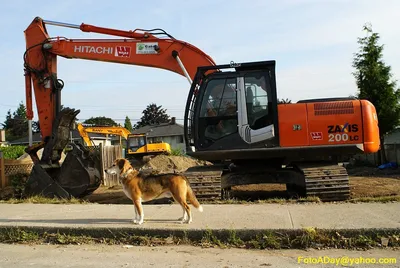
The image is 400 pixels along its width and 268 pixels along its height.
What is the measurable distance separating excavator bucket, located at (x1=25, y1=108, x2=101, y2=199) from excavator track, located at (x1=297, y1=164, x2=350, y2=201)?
550 cm

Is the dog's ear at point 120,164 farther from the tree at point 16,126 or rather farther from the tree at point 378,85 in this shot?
the tree at point 16,126

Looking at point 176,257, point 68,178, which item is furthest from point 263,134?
point 68,178

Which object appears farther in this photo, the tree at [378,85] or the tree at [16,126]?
the tree at [16,126]

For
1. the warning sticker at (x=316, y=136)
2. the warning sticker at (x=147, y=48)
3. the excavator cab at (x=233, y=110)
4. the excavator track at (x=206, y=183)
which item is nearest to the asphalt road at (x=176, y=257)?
the excavator track at (x=206, y=183)

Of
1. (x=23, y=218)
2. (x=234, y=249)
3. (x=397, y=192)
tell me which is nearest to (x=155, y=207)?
(x=23, y=218)

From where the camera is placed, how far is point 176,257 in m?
5.50

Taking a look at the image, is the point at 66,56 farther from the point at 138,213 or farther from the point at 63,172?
the point at 138,213

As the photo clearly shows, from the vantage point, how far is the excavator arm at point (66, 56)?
432 inches

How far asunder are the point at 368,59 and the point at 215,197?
18082 mm

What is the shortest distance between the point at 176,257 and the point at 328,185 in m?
4.54

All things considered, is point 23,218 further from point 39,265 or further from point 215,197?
point 215,197

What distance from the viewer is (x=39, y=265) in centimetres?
534

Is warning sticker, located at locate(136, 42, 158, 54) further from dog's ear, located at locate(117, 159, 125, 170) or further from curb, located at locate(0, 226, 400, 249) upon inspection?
curb, located at locate(0, 226, 400, 249)

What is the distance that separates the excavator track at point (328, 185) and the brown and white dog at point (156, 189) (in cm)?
308
